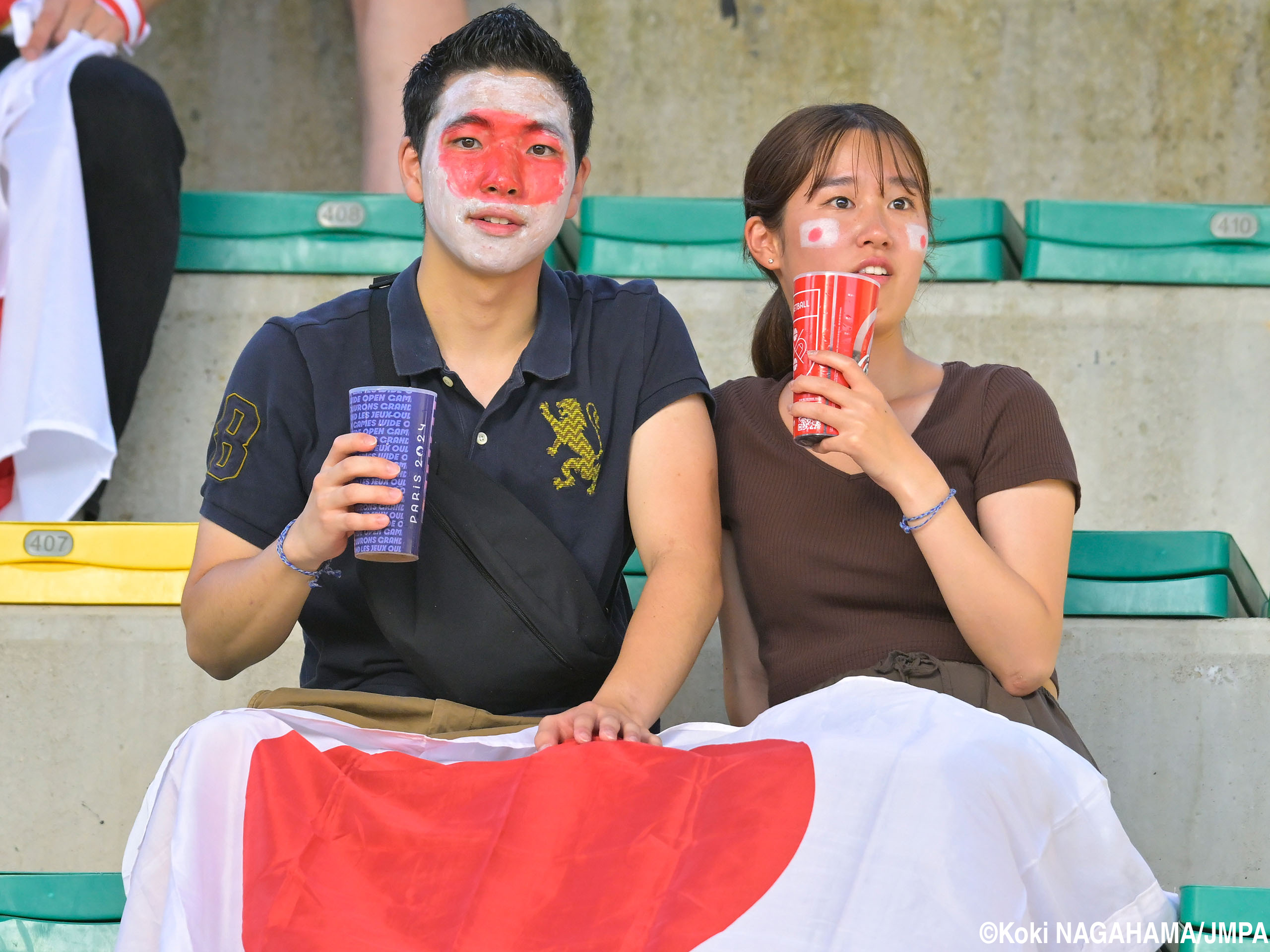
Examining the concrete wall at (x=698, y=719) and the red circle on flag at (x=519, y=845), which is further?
the concrete wall at (x=698, y=719)

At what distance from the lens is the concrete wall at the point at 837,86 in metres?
4.29

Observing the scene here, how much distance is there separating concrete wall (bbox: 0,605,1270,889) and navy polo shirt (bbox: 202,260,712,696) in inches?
17.7

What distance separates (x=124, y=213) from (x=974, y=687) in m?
2.05

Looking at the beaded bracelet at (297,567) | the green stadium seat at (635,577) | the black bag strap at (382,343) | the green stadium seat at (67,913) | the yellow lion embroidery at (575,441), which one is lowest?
the green stadium seat at (67,913)

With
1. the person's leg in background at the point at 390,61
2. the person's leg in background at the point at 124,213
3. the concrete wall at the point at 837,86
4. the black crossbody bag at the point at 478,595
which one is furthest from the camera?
the concrete wall at the point at 837,86

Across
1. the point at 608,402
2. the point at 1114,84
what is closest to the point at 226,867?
the point at 608,402

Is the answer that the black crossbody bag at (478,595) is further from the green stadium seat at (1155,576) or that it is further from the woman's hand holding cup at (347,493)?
the green stadium seat at (1155,576)

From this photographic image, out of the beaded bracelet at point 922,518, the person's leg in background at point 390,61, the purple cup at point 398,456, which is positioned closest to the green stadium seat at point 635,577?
the beaded bracelet at point 922,518

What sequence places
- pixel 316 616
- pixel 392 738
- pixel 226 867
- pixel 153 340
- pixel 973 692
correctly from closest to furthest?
1. pixel 226 867
2. pixel 392 738
3. pixel 973 692
4. pixel 316 616
5. pixel 153 340

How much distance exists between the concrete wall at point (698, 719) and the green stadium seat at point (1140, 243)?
1.00 m

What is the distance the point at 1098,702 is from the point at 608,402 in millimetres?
973

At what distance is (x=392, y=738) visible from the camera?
5.76ft

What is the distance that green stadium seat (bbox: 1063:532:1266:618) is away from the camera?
2.46 metres

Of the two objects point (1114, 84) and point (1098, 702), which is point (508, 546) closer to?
point (1098, 702)
